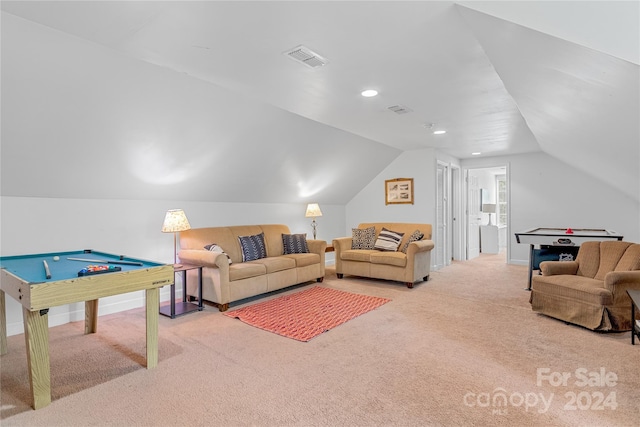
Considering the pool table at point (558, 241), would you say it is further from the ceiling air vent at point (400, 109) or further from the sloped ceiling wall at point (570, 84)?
the ceiling air vent at point (400, 109)

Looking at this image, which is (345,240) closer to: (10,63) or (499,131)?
(499,131)

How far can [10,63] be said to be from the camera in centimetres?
229

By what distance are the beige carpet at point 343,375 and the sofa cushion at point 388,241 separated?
181 centimetres

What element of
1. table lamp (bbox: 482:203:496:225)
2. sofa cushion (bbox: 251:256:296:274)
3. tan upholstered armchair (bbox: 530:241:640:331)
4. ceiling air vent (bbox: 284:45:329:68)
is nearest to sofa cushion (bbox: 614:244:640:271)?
tan upholstered armchair (bbox: 530:241:640:331)

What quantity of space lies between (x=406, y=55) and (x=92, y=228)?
11.7 ft

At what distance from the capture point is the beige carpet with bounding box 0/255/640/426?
190 cm

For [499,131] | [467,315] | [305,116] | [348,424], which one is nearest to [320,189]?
[305,116]


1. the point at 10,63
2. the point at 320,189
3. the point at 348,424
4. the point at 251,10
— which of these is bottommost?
the point at 348,424

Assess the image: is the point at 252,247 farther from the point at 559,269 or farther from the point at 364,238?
the point at 559,269

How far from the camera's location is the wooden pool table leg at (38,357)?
197 cm

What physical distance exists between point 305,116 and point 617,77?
3156mm

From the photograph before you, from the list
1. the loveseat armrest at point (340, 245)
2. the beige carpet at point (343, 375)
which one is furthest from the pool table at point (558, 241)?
the loveseat armrest at point (340, 245)

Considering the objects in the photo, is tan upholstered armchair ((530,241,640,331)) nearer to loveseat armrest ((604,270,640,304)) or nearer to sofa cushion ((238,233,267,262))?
loveseat armrest ((604,270,640,304))

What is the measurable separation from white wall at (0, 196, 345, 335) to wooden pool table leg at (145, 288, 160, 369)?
1584 mm
